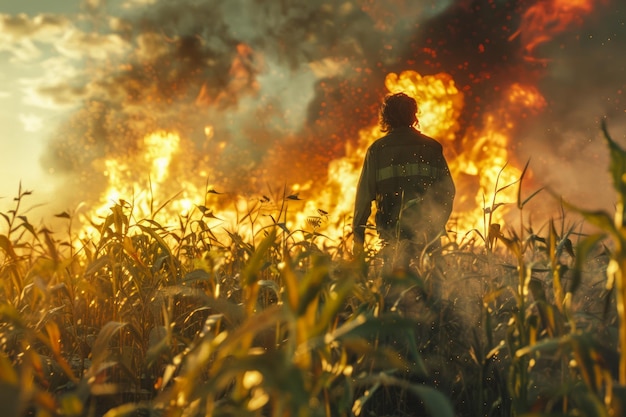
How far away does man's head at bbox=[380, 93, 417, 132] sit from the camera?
19.4 ft

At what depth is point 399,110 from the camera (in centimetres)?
591

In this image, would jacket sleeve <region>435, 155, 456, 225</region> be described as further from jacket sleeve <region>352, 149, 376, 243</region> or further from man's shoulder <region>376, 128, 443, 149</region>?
jacket sleeve <region>352, 149, 376, 243</region>

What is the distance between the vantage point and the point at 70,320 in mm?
2508

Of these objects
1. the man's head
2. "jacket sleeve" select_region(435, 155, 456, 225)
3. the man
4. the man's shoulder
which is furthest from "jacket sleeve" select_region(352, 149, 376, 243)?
"jacket sleeve" select_region(435, 155, 456, 225)

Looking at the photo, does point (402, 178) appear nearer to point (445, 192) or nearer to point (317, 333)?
point (445, 192)

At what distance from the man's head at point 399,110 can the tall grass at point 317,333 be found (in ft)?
10.1

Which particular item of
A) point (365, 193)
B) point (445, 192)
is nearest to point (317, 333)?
point (365, 193)

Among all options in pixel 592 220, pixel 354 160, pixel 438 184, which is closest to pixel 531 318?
pixel 592 220

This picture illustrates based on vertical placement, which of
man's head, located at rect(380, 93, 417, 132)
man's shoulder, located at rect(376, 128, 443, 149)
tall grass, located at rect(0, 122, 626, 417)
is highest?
man's head, located at rect(380, 93, 417, 132)

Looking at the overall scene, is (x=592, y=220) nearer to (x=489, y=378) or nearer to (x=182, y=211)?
(x=489, y=378)

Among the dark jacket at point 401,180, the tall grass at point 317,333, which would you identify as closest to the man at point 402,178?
the dark jacket at point 401,180

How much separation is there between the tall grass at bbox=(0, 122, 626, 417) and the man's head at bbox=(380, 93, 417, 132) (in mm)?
3070

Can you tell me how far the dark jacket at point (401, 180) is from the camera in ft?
18.7

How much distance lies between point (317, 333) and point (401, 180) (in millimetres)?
4752
